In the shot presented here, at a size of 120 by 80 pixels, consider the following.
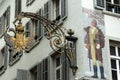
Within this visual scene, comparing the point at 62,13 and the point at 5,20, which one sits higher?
the point at 5,20

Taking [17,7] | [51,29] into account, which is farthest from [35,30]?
[51,29]

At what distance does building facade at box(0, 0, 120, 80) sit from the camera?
61.2 ft

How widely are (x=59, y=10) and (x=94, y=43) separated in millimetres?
3489

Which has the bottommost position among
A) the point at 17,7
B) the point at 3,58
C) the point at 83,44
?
the point at 83,44

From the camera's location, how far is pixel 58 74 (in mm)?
20797

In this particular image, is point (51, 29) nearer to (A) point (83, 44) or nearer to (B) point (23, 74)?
(A) point (83, 44)

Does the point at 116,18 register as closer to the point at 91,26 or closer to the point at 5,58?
the point at 91,26

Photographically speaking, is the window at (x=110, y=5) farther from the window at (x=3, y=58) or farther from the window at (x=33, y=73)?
the window at (x=3, y=58)

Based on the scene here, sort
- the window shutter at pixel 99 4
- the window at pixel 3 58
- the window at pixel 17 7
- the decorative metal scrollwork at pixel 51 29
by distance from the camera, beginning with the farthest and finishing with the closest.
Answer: the window at pixel 3 58 < the window at pixel 17 7 < the window shutter at pixel 99 4 < the decorative metal scrollwork at pixel 51 29

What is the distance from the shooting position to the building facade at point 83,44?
734 inches

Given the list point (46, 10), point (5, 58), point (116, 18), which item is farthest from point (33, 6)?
point (116, 18)

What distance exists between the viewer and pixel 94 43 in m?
19.0

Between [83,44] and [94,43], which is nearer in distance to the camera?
[83,44]

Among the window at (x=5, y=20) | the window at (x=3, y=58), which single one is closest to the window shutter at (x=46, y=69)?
the window at (x=3, y=58)
